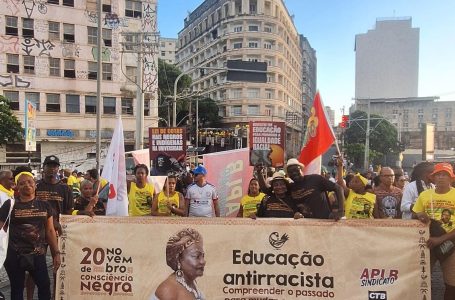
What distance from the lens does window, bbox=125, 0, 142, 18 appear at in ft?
113

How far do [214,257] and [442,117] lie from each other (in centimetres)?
9226

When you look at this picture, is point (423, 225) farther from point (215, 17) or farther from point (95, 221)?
point (215, 17)

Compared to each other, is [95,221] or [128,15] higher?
[128,15]

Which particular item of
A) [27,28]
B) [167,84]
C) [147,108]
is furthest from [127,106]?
[167,84]

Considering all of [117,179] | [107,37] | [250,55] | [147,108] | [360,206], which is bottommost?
[360,206]

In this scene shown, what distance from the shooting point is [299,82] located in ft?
274

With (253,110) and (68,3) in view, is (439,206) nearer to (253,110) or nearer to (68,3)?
(68,3)

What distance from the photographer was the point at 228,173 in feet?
25.6

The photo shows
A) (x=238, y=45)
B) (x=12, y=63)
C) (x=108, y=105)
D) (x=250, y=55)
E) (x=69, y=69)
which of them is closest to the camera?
(x=12, y=63)

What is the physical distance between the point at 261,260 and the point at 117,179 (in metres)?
2.17

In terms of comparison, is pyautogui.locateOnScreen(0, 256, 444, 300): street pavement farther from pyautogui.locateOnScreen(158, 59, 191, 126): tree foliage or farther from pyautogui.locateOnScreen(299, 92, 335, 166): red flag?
pyautogui.locateOnScreen(158, 59, 191, 126): tree foliage

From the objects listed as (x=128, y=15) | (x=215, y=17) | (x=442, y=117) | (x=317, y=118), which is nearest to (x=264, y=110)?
(x=215, y=17)

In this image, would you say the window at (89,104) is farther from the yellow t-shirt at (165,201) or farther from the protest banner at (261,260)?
the protest banner at (261,260)

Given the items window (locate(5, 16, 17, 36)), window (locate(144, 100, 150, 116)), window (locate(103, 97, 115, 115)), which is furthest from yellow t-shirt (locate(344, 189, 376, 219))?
window (locate(5, 16, 17, 36))
